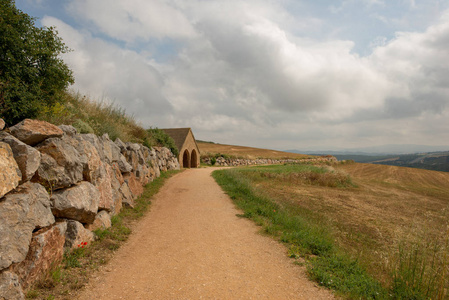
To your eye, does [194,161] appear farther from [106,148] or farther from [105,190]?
[105,190]

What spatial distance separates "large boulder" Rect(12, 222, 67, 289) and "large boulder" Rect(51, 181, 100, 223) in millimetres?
Answer: 419

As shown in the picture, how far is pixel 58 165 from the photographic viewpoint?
5.25 metres

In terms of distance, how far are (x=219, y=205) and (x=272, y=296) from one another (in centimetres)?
604

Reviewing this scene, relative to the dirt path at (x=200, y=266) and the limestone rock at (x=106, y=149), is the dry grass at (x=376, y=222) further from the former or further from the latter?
the limestone rock at (x=106, y=149)

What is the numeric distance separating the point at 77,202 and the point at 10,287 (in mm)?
2149

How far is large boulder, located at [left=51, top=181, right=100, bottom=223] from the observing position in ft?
16.1

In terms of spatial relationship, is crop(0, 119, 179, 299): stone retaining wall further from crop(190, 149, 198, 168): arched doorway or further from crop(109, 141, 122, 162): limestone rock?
crop(190, 149, 198, 168): arched doorway

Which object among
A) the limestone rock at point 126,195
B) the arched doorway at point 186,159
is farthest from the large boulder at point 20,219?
the arched doorway at point 186,159

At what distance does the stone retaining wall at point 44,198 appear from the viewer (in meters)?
3.55

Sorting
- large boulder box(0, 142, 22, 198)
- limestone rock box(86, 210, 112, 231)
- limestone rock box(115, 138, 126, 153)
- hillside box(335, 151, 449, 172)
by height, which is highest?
limestone rock box(115, 138, 126, 153)

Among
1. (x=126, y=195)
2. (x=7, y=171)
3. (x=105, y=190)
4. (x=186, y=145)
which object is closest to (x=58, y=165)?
(x=7, y=171)

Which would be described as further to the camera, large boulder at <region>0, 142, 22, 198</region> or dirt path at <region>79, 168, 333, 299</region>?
dirt path at <region>79, 168, 333, 299</region>

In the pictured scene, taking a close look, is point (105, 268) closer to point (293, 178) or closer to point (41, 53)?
point (41, 53)

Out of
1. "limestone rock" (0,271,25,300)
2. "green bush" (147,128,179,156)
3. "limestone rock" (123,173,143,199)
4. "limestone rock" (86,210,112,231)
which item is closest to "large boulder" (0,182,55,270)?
"limestone rock" (0,271,25,300)
